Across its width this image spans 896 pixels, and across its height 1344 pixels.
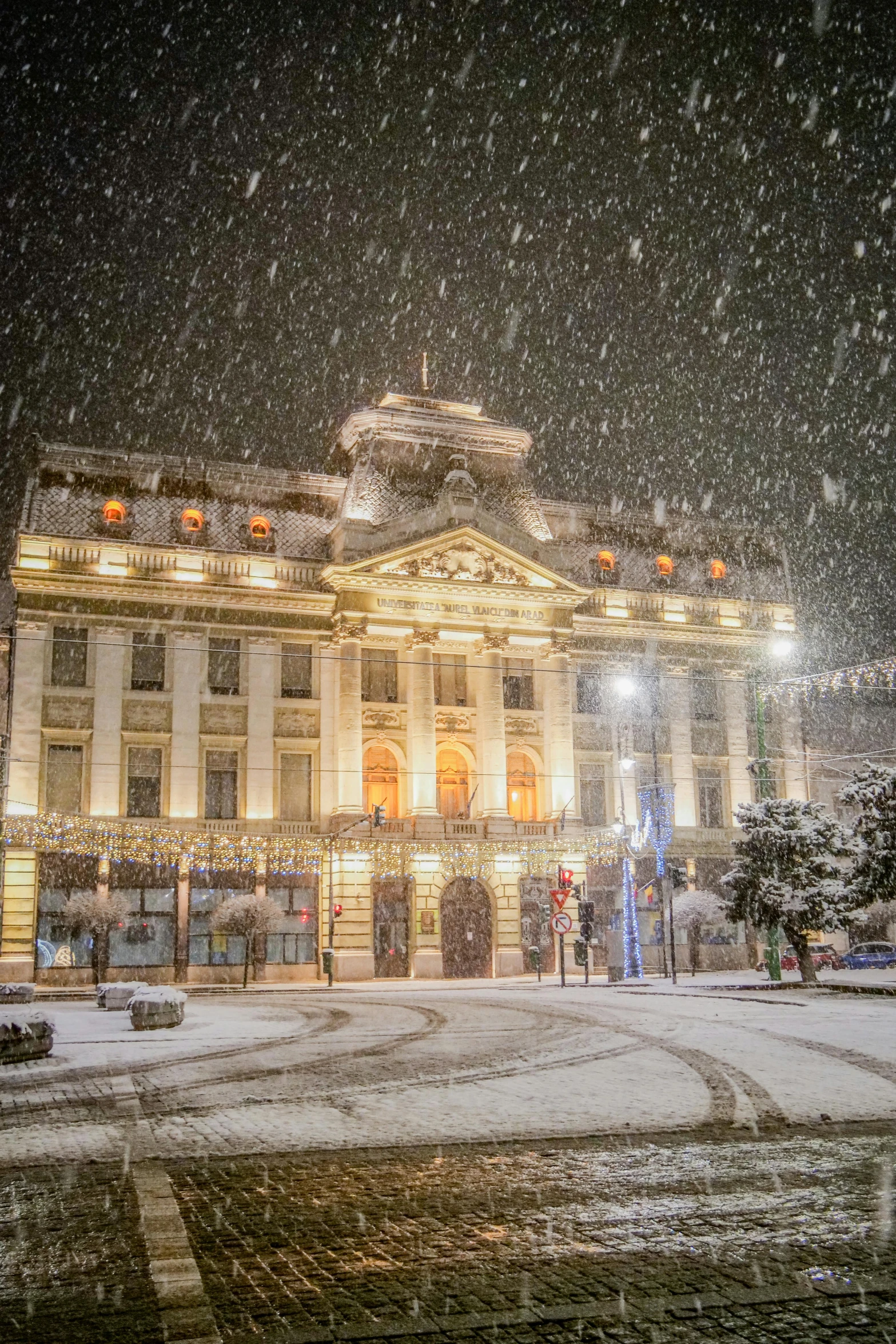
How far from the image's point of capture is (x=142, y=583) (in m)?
46.3

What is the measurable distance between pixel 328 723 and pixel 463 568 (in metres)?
8.53

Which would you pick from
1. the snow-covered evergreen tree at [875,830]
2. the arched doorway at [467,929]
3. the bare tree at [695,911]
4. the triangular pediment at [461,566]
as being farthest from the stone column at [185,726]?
the snow-covered evergreen tree at [875,830]

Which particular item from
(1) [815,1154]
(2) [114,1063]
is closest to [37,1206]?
(1) [815,1154]

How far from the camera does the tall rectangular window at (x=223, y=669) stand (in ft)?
156

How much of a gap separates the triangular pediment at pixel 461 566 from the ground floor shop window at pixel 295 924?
1223cm

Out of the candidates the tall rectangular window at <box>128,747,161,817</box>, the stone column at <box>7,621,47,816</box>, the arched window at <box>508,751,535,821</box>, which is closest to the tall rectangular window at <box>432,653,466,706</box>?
the arched window at <box>508,751,535,821</box>

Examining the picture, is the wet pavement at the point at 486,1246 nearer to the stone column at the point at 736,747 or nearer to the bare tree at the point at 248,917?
the bare tree at the point at 248,917

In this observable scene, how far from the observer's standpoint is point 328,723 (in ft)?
159

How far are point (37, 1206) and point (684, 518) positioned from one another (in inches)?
2137

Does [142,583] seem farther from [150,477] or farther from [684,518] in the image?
[684,518]

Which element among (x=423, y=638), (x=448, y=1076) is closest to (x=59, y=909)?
(x=423, y=638)

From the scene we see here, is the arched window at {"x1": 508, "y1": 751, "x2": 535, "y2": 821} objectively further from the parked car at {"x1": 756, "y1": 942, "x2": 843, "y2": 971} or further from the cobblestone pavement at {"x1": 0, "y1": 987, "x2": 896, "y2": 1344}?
the cobblestone pavement at {"x1": 0, "y1": 987, "x2": 896, "y2": 1344}

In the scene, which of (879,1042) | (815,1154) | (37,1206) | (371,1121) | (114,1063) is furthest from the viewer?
(879,1042)

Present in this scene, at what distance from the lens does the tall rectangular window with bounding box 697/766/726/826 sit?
53281 millimetres
